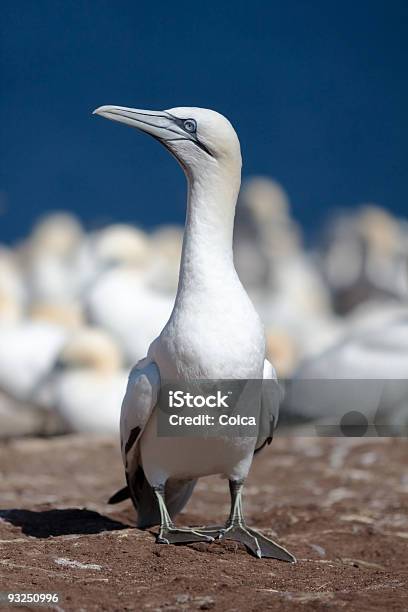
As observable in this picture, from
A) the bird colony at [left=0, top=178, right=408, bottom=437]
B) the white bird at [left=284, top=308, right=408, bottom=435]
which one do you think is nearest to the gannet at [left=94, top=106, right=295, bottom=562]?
the white bird at [left=284, top=308, right=408, bottom=435]

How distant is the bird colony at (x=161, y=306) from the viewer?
871cm

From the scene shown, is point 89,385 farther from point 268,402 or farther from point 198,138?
point 198,138

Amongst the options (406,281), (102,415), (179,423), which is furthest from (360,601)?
(406,281)

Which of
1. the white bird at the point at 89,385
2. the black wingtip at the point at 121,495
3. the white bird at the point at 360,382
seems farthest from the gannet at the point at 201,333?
the white bird at the point at 89,385

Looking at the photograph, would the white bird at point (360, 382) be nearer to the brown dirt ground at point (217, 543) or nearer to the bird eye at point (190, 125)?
the brown dirt ground at point (217, 543)

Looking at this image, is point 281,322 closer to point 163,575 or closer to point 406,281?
point 406,281

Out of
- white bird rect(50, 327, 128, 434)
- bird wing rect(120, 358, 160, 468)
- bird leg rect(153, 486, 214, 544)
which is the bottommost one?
white bird rect(50, 327, 128, 434)

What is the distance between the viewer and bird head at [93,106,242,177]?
160 inches

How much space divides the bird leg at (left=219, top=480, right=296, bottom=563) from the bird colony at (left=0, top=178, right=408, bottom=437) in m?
4.09

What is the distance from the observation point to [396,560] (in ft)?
14.5

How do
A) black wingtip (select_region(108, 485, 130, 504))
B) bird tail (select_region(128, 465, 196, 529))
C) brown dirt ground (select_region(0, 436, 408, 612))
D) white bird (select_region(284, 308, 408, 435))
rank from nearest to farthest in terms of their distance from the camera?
1. brown dirt ground (select_region(0, 436, 408, 612))
2. bird tail (select_region(128, 465, 196, 529))
3. black wingtip (select_region(108, 485, 130, 504))
4. white bird (select_region(284, 308, 408, 435))

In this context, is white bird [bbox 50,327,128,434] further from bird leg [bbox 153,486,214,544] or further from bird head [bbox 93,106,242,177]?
bird head [bbox 93,106,242,177]

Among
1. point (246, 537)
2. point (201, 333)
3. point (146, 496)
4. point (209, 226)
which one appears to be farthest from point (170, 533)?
point (209, 226)

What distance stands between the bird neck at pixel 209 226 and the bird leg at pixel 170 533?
815mm
